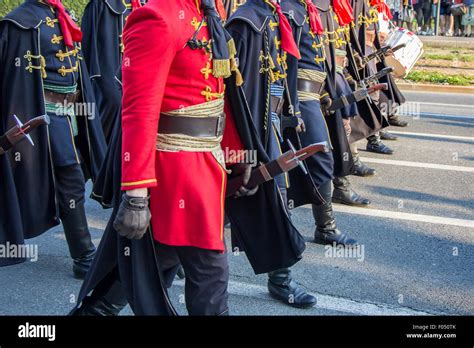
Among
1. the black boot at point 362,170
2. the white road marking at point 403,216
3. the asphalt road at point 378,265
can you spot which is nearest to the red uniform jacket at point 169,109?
the asphalt road at point 378,265

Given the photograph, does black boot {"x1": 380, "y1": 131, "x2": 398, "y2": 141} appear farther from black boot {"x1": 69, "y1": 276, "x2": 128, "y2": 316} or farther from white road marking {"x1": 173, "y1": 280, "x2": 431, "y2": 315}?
black boot {"x1": 69, "y1": 276, "x2": 128, "y2": 316}

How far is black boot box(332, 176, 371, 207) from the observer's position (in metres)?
6.47

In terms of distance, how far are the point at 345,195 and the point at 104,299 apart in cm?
357

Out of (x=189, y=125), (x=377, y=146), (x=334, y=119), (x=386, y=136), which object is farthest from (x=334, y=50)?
(x=386, y=136)

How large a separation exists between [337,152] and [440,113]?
6.13m

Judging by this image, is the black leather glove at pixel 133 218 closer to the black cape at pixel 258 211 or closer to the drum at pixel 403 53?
the black cape at pixel 258 211

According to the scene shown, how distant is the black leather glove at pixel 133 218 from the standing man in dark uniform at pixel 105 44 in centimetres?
285

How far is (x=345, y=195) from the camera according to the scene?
648cm

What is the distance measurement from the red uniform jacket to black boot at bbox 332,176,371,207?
343cm

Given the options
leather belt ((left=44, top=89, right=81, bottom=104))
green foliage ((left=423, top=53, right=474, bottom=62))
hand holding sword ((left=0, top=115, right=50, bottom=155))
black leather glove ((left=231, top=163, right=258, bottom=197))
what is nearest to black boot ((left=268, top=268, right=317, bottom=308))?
black leather glove ((left=231, top=163, right=258, bottom=197))

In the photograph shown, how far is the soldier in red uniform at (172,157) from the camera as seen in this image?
288 centimetres

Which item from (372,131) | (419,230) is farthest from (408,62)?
(419,230)

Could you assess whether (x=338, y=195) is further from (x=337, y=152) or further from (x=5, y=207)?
(x=5, y=207)
